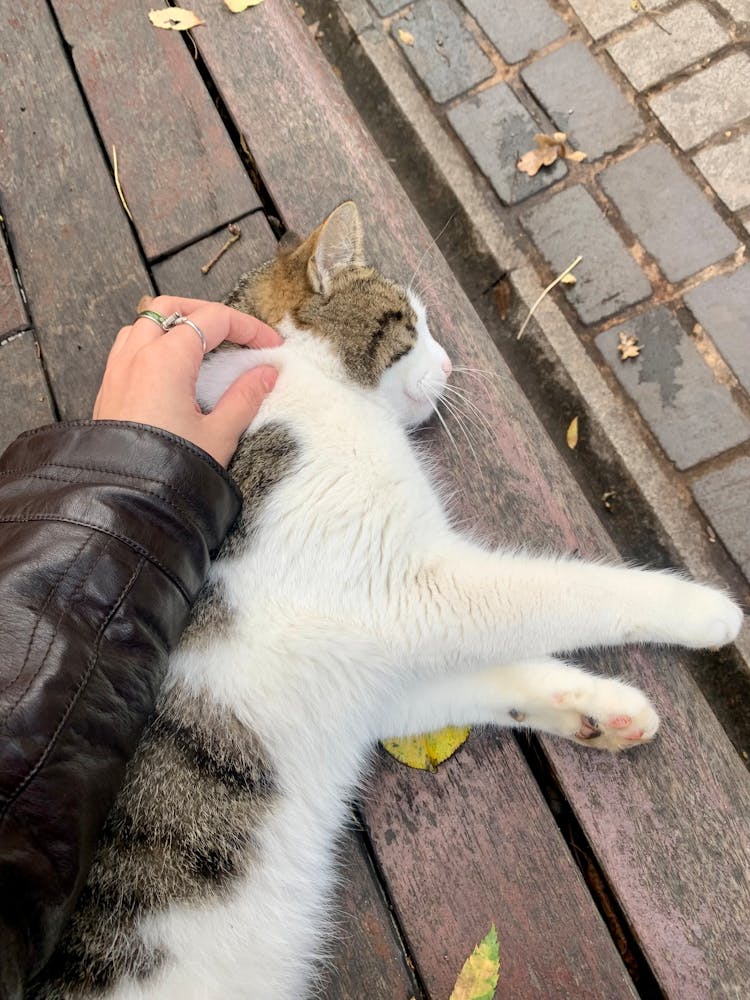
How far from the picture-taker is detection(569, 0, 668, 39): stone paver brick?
2496 millimetres

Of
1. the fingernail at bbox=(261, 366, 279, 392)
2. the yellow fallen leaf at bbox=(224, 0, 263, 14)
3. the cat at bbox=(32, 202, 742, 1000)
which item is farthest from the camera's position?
the yellow fallen leaf at bbox=(224, 0, 263, 14)

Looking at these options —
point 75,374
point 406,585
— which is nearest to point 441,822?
point 406,585

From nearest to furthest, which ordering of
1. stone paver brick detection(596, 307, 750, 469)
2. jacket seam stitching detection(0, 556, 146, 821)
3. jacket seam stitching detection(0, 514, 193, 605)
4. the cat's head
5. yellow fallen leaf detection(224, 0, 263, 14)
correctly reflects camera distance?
jacket seam stitching detection(0, 556, 146, 821) < jacket seam stitching detection(0, 514, 193, 605) < the cat's head < stone paver brick detection(596, 307, 750, 469) < yellow fallen leaf detection(224, 0, 263, 14)

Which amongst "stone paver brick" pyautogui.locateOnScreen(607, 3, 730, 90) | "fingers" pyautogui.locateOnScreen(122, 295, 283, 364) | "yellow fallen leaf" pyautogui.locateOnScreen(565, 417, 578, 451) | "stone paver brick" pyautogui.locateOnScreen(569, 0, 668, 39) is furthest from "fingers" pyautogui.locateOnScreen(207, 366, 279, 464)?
"stone paver brick" pyautogui.locateOnScreen(569, 0, 668, 39)

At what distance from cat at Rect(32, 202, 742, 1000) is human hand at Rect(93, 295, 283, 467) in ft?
0.22

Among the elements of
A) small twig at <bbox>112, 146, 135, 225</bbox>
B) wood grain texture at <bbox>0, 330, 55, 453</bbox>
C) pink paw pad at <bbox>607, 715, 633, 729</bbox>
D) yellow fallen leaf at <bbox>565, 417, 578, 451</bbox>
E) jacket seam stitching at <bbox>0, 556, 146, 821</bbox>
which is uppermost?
small twig at <bbox>112, 146, 135, 225</bbox>

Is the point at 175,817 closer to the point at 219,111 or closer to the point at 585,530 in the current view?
the point at 585,530

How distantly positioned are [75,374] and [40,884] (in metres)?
1.34

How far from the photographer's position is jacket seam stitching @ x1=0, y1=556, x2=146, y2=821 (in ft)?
3.59

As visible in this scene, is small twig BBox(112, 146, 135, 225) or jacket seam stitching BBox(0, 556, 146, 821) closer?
jacket seam stitching BBox(0, 556, 146, 821)

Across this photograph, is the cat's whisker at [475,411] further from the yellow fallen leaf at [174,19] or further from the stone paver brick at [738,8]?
the stone paver brick at [738,8]

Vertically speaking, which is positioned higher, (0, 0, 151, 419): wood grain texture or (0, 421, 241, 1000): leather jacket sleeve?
(0, 0, 151, 419): wood grain texture

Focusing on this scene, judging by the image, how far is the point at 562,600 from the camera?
5.11ft

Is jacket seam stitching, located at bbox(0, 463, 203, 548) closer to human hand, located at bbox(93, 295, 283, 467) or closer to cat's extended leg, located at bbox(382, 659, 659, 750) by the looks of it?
human hand, located at bbox(93, 295, 283, 467)
